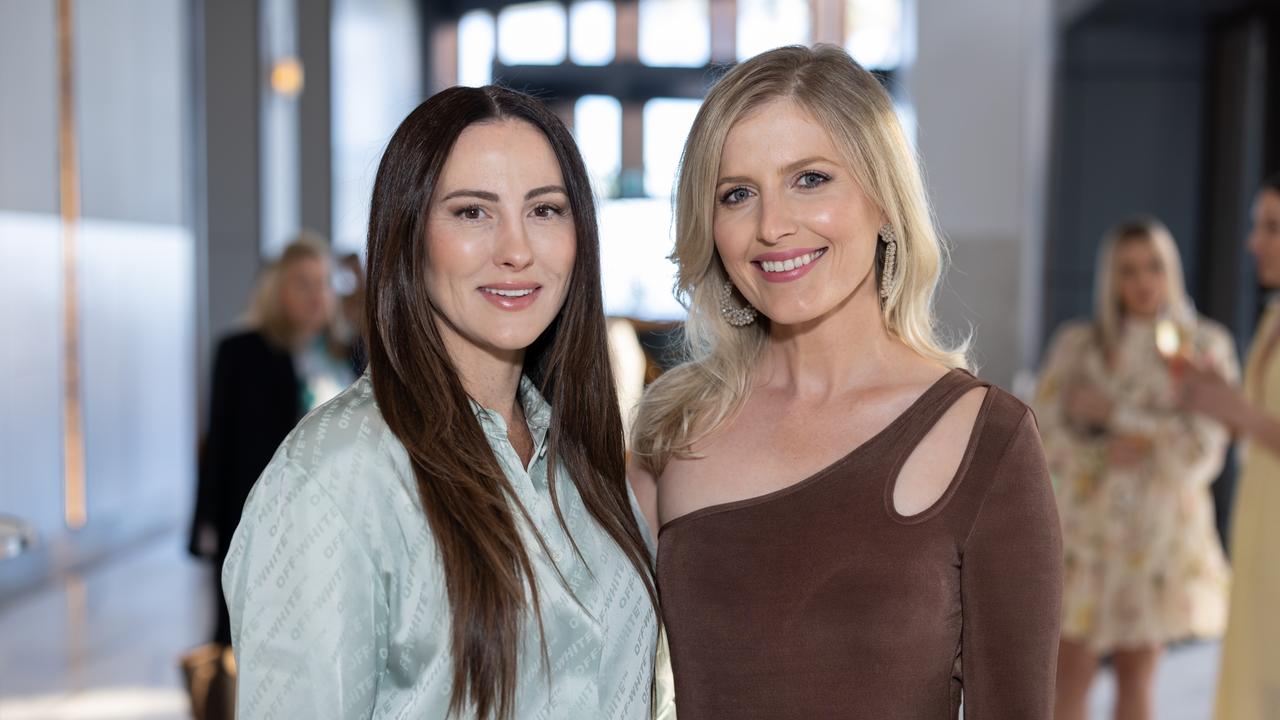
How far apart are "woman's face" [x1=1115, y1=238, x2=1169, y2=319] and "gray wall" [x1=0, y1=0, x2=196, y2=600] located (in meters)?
5.28

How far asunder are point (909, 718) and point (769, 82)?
2.86 feet

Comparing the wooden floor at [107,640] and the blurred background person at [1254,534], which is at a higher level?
the blurred background person at [1254,534]

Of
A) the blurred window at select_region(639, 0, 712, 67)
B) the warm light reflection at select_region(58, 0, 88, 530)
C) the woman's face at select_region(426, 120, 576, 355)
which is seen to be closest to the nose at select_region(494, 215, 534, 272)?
the woman's face at select_region(426, 120, 576, 355)

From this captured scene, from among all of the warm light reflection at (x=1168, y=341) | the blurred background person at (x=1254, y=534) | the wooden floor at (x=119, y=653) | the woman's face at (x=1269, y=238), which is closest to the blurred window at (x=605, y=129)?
the wooden floor at (x=119, y=653)

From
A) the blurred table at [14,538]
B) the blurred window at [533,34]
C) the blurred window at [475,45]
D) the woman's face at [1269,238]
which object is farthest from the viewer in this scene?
the blurred window at [475,45]

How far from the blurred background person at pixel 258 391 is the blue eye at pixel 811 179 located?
115 inches

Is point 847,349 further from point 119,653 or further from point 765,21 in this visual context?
point 765,21

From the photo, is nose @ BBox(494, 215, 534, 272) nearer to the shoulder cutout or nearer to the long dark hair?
the long dark hair

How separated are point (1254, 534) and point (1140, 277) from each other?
4.04ft

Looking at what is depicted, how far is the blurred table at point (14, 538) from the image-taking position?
241 centimetres

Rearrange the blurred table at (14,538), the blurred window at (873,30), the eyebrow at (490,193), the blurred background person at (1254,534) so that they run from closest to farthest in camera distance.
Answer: the eyebrow at (490,193), the blurred table at (14,538), the blurred background person at (1254,534), the blurred window at (873,30)

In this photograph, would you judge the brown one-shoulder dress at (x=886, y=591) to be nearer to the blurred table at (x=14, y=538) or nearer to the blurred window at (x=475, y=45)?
the blurred table at (x=14, y=538)

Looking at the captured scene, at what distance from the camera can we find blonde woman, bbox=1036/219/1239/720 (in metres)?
4.37

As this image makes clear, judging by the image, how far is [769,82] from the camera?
5.63 ft
